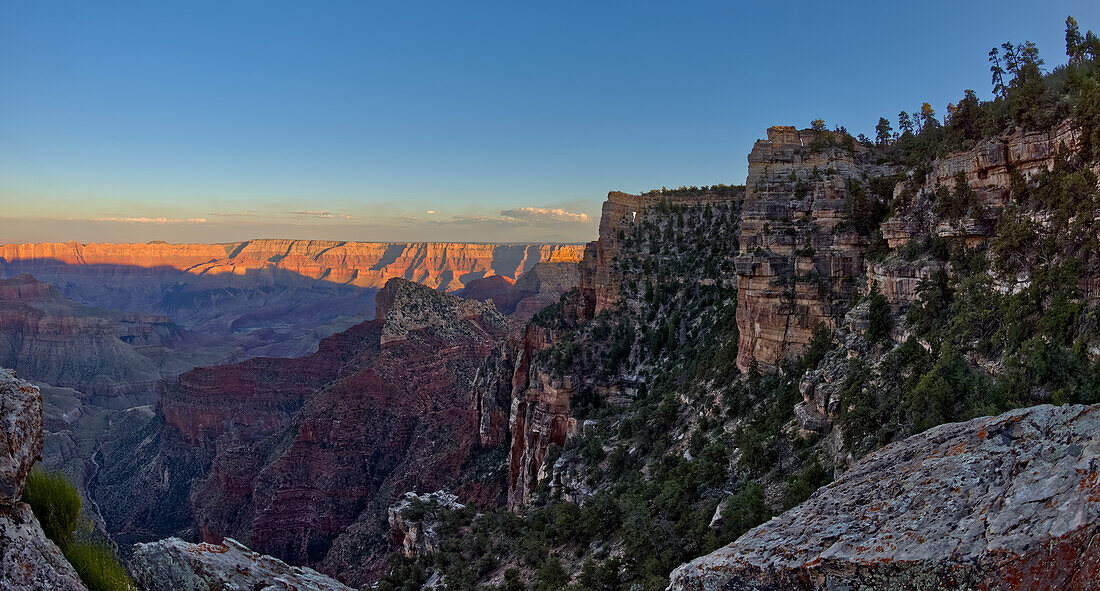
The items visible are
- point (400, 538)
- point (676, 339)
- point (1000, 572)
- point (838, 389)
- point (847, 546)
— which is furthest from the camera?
point (676, 339)

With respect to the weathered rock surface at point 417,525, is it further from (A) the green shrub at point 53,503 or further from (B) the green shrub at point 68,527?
(A) the green shrub at point 53,503

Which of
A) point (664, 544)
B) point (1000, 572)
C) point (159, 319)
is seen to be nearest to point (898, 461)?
point (1000, 572)

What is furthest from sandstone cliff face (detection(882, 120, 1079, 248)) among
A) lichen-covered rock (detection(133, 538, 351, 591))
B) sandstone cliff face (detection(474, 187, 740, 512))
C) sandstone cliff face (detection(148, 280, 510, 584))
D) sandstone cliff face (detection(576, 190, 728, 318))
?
sandstone cliff face (detection(148, 280, 510, 584))

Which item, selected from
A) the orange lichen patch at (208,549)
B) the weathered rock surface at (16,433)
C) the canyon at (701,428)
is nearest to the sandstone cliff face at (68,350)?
the canyon at (701,428)

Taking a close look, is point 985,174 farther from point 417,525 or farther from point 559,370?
point 417,525

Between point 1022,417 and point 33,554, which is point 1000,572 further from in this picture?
point 33,554

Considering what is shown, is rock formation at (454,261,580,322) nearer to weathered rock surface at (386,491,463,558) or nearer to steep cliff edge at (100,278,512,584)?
steep cliff edge at (100,278,512,584)
